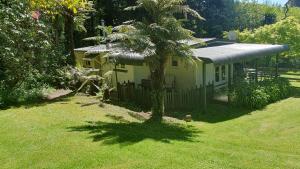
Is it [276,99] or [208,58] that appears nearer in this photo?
[208,58]

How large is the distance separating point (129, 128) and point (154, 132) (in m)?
0.96

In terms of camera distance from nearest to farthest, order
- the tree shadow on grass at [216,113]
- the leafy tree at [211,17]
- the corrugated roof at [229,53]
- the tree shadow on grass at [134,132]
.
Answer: the tree shadow on grass at [134,132] → the tree shadow on grass at [216,113] → the corrugated roof at [229,53] → the leafy tree at [211,17]

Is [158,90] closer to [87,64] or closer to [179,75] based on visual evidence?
[179,75]

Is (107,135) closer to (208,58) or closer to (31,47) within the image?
(208,58)

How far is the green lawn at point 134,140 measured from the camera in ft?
31.6

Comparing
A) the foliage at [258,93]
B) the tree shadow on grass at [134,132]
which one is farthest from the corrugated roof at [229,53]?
the tree shadow on grass at [134,132]

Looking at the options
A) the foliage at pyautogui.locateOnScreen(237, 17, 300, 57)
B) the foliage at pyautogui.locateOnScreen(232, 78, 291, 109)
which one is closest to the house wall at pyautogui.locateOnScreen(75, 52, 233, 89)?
the foliage at pyautogui.locateOnScreen(232, 78, 291, 109)

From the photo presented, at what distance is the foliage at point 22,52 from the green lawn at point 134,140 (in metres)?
2.62

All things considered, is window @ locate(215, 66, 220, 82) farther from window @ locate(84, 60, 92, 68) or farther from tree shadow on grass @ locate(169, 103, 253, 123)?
window @ locate(84, 60, 92, 68)

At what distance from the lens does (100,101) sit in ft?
68.0

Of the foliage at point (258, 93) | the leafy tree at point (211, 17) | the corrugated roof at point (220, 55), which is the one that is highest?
the leafy tree at point (211, 17)

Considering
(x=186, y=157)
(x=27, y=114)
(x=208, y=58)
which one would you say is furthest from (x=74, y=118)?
(x=208, y=58)

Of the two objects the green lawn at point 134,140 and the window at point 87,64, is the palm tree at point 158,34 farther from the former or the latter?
the window at point 87,64

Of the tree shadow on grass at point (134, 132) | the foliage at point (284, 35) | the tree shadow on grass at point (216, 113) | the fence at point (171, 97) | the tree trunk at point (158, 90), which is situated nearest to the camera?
the tree shadow on grass at point (134, 132)
